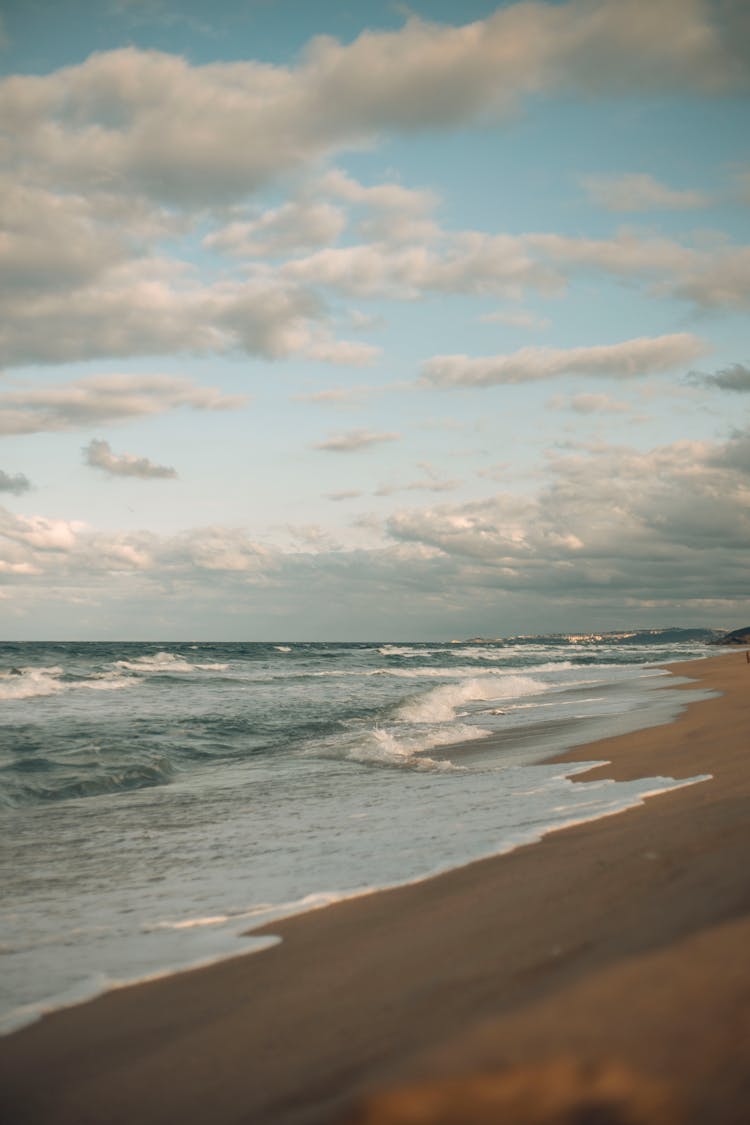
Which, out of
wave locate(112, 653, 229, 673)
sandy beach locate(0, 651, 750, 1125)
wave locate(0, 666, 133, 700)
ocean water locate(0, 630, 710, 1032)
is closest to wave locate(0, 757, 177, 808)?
ocean water locate(0, 630, 710, 1032)

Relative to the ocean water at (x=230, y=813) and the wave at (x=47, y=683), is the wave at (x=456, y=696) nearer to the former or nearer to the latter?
the ocean water at (x=230, y=813)

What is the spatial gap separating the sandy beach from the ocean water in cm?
52

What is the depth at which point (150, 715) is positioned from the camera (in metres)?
17.2

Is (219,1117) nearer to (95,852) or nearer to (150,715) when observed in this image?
(95,852)

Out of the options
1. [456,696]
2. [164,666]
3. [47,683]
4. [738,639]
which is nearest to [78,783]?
[456,696]

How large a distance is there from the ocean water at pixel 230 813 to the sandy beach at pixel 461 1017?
1.70 feet

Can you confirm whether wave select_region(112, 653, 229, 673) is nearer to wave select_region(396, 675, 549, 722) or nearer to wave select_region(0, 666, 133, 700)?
wave select_region(0, 666, 133, 700)

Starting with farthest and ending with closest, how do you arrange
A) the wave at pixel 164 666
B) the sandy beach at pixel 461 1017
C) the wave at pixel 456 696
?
the wave at pixel 164 666 < the wave at pixel 456 696 < the sandy beach at pixel 461 1017

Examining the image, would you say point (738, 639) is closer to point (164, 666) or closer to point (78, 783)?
point (164, 666)

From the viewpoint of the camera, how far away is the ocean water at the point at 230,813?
3.89 meters

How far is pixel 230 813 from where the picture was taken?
7348 mm

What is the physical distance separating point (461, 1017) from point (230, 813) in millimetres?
5574

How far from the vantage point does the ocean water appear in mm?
3895

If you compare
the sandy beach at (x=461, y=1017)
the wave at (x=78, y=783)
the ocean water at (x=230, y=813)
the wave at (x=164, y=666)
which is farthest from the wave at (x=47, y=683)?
the sandy beach at (x=461, y=1017)
